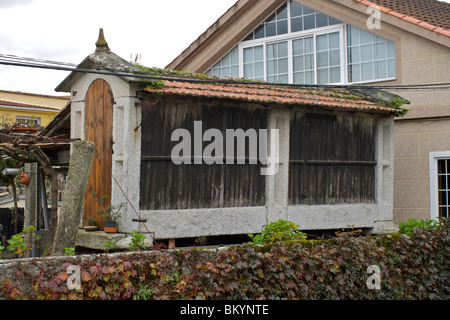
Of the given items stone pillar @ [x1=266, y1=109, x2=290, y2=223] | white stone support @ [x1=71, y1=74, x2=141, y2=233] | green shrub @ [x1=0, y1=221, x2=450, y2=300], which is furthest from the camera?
stone pillar @ [x1=266, y1=109, x2=290, y2=223]

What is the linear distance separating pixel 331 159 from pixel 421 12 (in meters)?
5.54

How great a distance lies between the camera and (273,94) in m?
10.2

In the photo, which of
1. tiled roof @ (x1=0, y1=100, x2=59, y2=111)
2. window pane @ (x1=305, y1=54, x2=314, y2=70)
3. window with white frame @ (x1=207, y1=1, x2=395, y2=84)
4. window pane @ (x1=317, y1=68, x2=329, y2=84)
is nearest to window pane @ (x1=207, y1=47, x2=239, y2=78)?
window with white frame @ (x1=207, y1=1, x2=395, y2=84)

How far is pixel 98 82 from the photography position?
9.23m

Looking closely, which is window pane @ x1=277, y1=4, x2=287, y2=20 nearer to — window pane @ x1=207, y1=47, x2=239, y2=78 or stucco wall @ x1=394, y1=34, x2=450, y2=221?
window pane @ x1=207, y1=47, x2=239, y2=78

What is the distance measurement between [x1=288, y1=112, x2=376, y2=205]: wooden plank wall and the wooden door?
3375 millimetres

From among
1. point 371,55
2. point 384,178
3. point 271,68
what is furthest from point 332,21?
point 384,178

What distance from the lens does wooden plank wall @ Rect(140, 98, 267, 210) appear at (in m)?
8.88

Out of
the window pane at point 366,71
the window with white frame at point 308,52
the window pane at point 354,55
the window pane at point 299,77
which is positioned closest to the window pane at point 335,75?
the window with white frame at point 308,52

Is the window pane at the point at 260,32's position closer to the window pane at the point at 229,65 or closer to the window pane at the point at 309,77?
the window pane at the point at 229,65
